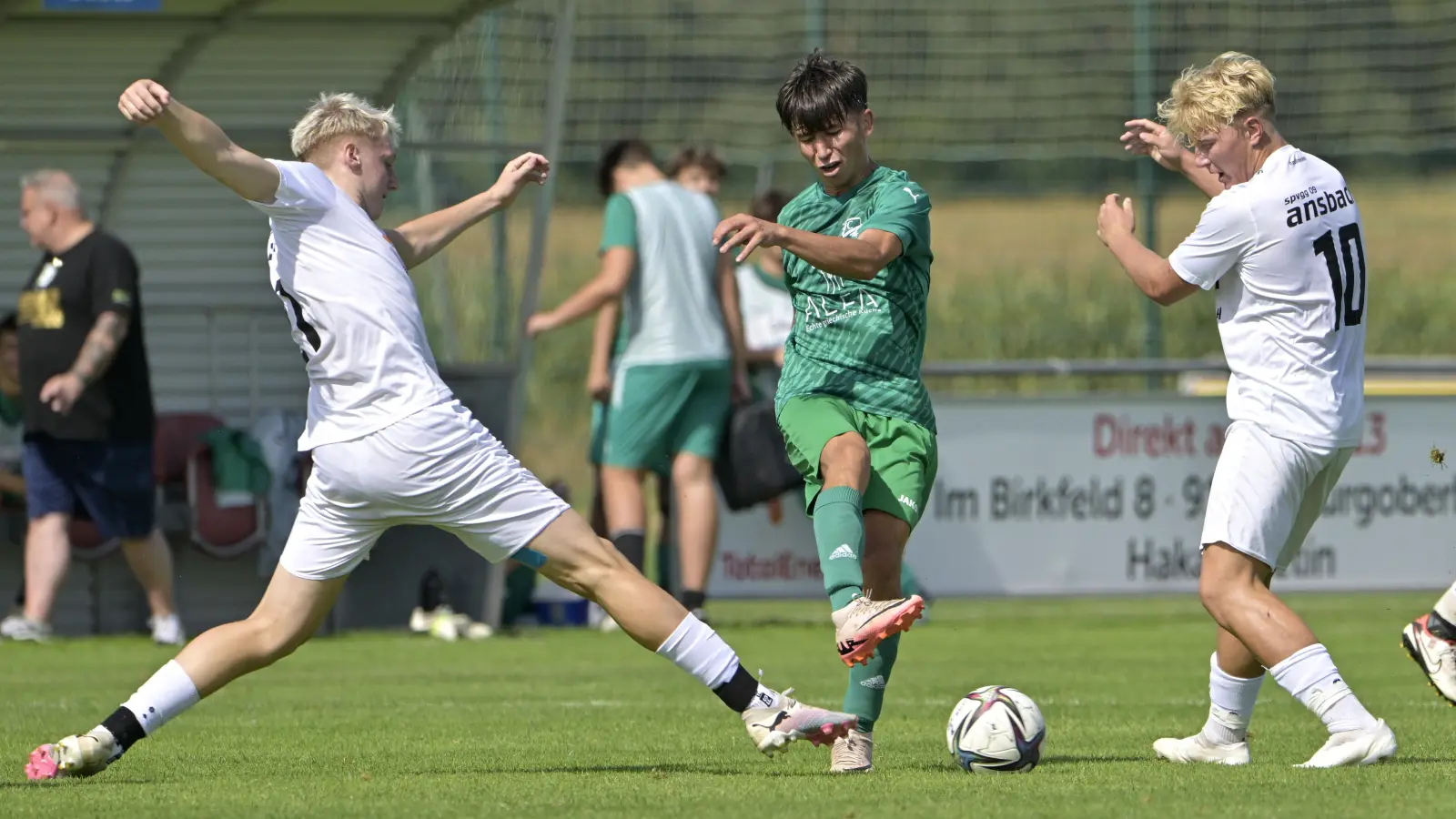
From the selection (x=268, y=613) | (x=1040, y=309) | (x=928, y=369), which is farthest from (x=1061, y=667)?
(x=1040, y=309)

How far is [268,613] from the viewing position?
626cm

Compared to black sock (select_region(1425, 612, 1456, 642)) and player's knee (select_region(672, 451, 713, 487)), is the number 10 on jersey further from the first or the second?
player's knee (select_region(672, 451, 713, 487))

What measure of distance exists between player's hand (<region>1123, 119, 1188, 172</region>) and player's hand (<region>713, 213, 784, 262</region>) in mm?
1396

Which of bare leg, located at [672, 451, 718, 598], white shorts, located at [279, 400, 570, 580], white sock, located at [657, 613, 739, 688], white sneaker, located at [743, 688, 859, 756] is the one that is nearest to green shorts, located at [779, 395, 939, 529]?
white sock, located at [657, 613, 739, 688]

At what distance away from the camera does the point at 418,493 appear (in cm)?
609

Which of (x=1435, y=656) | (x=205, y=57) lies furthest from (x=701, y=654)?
(x=205, y=57)

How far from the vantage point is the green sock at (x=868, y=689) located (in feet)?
21.2

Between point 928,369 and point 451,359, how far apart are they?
304 cm

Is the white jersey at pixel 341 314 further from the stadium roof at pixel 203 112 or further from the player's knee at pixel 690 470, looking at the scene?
the stadium roof at pixel 203 112

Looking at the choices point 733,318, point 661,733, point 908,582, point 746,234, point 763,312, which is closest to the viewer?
point 746,234

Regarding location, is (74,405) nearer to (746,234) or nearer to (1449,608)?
(746,234)

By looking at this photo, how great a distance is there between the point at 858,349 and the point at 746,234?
76 cm

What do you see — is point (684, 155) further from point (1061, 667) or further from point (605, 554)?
point (605, 554)

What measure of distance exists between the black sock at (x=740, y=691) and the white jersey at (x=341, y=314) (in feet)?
3.77
